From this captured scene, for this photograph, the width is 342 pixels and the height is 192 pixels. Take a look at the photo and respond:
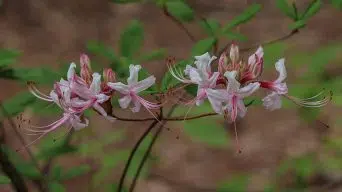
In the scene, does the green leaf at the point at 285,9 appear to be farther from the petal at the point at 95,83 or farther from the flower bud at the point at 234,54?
the petal at the point at 95,83

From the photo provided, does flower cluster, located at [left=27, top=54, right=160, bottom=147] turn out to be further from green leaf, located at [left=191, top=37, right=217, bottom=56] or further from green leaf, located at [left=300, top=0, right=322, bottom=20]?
green leaf, located at [left=300, top=0, right=322, bottom=20]

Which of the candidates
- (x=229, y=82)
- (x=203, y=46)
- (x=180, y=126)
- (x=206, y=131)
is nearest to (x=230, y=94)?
(x=229, y=82)

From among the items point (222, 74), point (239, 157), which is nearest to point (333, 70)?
point (239, 157)

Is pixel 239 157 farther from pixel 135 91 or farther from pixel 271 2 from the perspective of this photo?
pixel 135 91

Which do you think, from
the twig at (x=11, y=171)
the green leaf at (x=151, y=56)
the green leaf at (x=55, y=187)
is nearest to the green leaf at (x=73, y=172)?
the green leaf at (x=55, y=187)

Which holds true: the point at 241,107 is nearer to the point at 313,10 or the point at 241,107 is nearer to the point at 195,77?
the point at 195,77

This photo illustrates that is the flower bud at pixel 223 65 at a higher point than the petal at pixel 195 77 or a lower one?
lower
